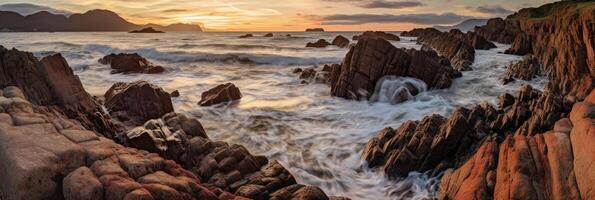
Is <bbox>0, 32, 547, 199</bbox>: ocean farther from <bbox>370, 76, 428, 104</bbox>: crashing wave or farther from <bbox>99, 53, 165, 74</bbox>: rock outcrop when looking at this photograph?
<bbox>99, 53, 165, 74</bbox>: rock outcrop

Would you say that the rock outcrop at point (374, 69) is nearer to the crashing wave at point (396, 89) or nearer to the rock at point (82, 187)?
the crashing wave at point (396, 89)

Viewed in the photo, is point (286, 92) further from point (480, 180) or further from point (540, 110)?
point (480, 180)

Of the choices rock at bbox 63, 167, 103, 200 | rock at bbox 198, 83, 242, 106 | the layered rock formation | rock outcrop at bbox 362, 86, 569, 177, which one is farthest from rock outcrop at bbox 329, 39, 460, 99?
rock at bbox 63, 167, 103, 200

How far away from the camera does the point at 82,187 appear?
19.1 feet

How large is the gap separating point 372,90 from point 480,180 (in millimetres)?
12129

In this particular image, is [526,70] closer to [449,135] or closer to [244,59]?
[449,135]

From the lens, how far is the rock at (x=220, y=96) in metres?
18.1

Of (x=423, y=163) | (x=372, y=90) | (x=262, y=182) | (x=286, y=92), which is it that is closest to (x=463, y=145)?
(x=423, y=163)

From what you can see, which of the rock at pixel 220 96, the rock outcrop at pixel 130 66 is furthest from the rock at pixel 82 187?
the rock outcrop at pixel 130 66

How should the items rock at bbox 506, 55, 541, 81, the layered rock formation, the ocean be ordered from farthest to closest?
rock at bbox 506, 55, 541, 81 < the layered rock formation < the ocean

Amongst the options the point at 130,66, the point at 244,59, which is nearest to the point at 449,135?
the point at 130,66

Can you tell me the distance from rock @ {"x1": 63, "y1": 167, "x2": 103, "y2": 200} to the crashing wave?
14.3 meters

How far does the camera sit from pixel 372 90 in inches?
760

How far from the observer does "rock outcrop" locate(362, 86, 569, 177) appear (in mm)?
9844
